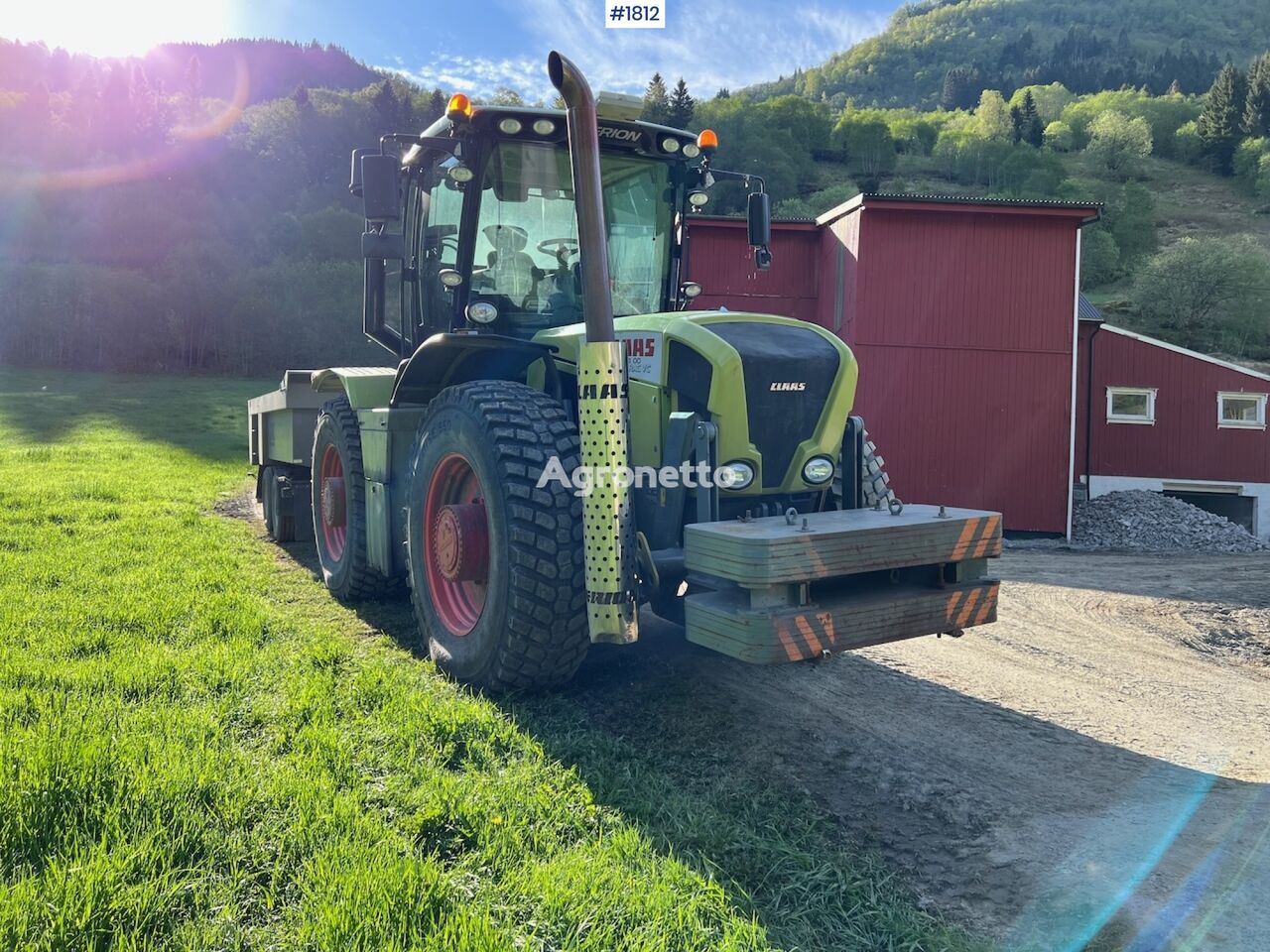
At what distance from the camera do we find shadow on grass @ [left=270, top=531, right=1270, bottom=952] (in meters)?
2.78

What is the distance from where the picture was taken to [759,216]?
5.75m

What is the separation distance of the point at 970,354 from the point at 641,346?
12647mm

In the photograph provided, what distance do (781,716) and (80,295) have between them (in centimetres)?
5007

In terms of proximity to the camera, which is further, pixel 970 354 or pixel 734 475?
pixel 970 354

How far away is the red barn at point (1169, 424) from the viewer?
21.5 m

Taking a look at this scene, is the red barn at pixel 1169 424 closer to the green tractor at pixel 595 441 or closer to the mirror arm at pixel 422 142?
the green tractor at pixel 595 441

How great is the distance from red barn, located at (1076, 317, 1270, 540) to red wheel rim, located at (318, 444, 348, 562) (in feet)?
63.0

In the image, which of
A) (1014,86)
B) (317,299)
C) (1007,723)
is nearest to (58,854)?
(1007,723)

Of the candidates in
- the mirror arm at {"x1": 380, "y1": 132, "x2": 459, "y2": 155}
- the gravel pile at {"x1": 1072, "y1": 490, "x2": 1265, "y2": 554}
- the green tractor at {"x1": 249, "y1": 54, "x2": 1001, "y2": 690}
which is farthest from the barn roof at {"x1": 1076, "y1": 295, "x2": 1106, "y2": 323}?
the mirror arm at {"x1": 380, "y1": 132, "x2": 459, "y2": 155}

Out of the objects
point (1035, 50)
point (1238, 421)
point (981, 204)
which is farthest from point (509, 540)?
point (1035, 50)

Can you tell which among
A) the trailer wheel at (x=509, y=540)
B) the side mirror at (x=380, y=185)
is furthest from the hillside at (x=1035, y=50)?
the trailer wheel at (x=509, y=540)

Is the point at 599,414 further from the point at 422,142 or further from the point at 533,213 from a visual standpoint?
the point at 422,142

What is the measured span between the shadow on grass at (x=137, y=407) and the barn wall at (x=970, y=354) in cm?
1413

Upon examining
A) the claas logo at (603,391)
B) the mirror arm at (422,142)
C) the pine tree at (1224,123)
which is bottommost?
the claas logo at (603,391)
